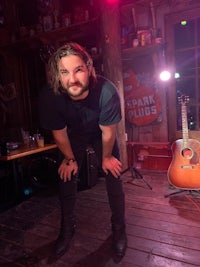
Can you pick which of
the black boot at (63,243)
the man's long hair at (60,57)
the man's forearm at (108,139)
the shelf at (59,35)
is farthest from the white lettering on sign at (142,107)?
the black boot at (63,243)

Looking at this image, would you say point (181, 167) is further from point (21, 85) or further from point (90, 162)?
point (21, 85)

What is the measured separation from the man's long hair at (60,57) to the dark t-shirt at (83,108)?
0.06 meters

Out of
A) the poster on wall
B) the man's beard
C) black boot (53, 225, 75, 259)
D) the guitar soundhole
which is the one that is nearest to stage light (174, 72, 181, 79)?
the poster on wall

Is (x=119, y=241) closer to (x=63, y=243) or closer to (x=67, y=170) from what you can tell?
(x=63, y=243)

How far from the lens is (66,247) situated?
2.20m

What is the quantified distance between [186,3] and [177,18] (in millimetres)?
257

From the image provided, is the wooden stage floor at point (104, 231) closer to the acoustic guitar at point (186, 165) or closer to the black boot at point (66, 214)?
the black boot at point (66, 214)

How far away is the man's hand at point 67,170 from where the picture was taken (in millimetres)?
2111

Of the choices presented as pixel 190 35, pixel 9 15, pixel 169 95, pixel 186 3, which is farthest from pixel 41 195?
pixel 9 15

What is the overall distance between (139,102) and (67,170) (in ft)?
9.16

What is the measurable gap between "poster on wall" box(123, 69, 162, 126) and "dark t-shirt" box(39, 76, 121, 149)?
2636mm

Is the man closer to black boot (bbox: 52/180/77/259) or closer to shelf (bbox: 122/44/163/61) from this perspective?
black boot (bbox: 52/180/77/259)

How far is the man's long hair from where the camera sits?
1.74 meters

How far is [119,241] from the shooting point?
84.0 inches
